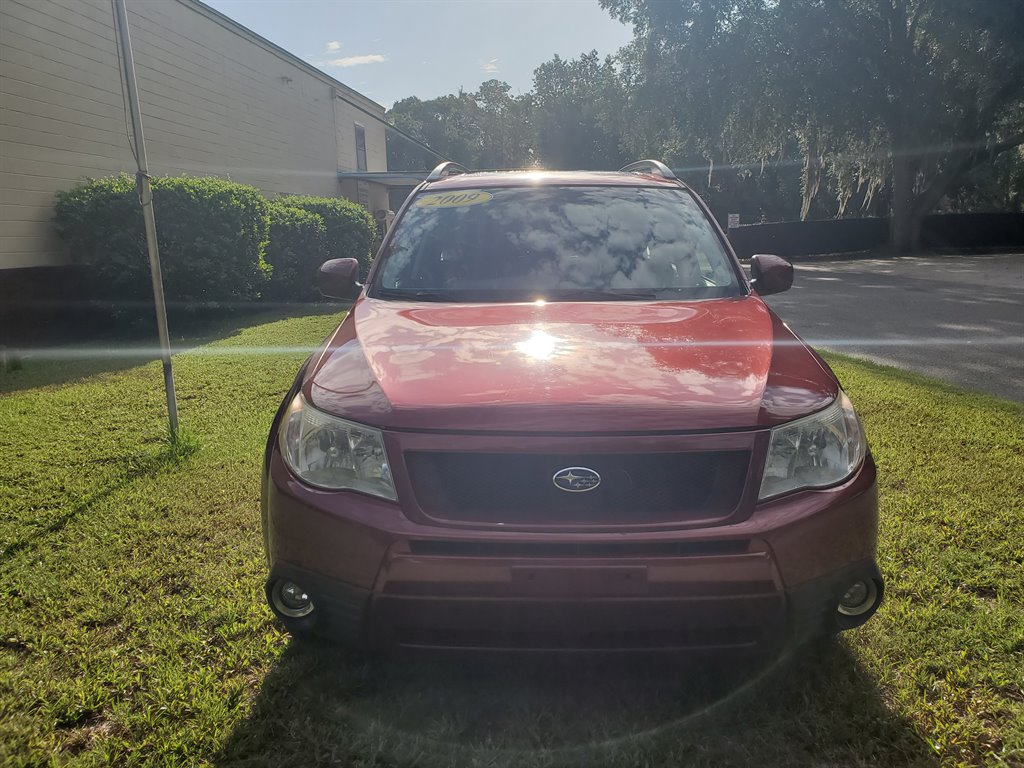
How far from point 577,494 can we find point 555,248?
5.36 feet

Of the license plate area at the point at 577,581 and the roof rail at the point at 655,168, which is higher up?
the roof rail at the point at 655,168

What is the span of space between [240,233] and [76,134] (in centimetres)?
284

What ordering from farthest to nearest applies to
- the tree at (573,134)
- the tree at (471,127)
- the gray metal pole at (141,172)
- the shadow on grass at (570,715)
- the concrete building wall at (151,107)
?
the tree at (471,127) → the tree at (573,134) → the concrete building wall at (151,107) → the gray metal pole at (141,172) → the shadow on grass at (570,715)

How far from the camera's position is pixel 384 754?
2.12 meters

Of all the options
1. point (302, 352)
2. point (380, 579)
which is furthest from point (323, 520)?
point (302, 352)

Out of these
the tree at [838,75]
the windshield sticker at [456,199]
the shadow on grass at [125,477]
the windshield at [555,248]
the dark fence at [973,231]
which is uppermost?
the tree at [838,75]

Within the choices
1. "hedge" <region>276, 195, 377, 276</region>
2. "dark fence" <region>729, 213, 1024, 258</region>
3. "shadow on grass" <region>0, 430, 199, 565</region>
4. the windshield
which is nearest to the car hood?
the windshield

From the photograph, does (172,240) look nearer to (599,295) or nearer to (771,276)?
(599,295)

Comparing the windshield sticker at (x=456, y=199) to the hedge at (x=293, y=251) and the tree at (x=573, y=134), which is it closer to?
the hedge at (x=293, y=251)

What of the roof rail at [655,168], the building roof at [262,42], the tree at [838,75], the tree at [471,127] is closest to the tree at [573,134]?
the tree at [471,127]

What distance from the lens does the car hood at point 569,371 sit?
2.05m

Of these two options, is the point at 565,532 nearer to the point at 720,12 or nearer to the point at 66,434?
the point at 66,434

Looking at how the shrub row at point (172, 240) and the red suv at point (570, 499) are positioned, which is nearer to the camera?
the red suv at point (570, 499)

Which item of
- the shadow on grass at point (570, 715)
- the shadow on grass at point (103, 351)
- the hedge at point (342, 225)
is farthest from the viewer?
the hedge at point (342, 225)
